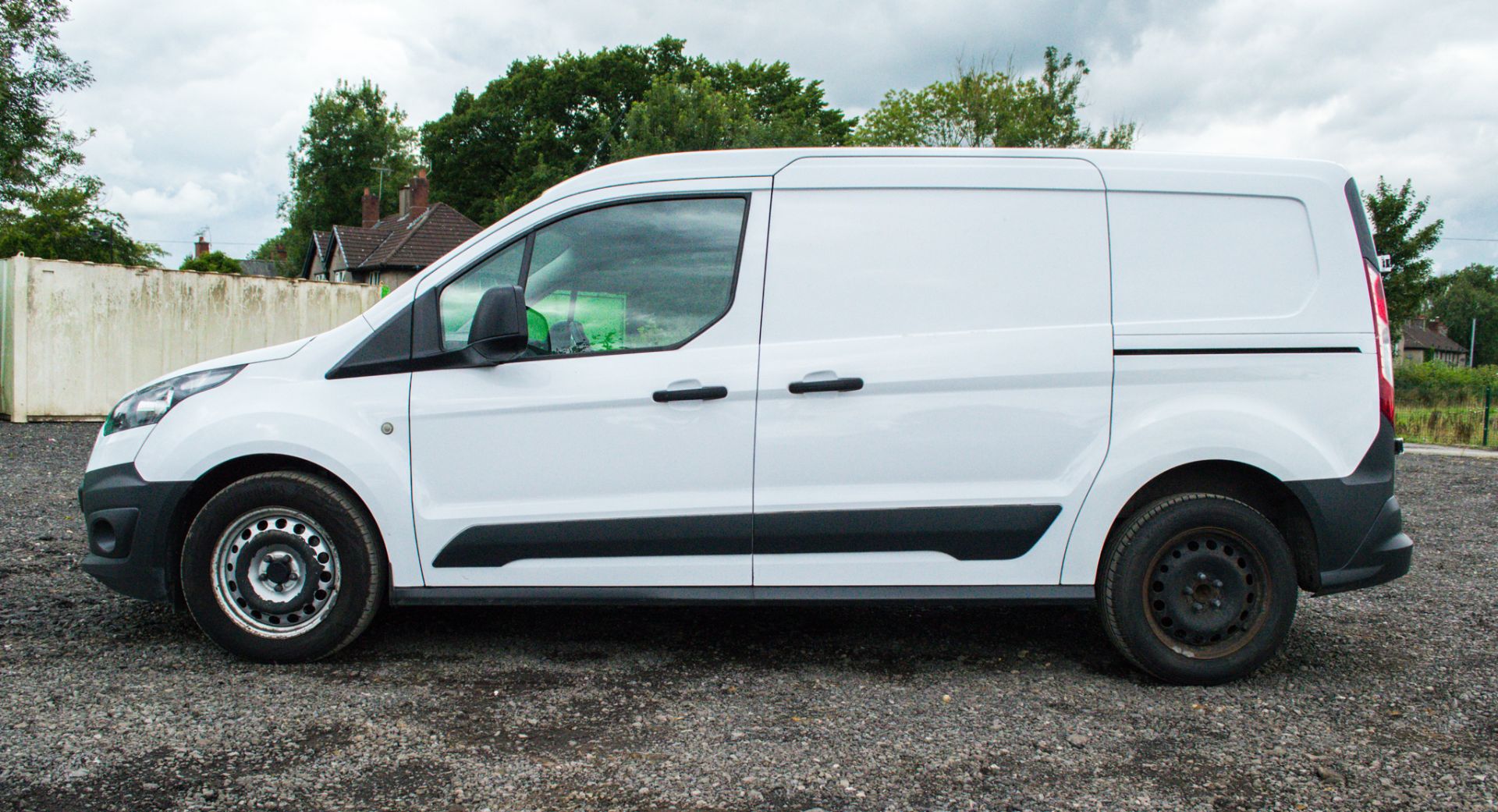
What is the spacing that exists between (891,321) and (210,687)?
281cm

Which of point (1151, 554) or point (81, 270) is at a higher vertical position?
point (81, 270)

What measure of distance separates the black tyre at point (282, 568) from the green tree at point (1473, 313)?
11610cm

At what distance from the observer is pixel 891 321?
3783 millimetres

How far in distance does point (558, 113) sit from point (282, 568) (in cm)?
4778

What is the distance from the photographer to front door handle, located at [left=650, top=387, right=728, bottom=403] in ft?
12.3

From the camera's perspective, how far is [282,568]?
389 cm

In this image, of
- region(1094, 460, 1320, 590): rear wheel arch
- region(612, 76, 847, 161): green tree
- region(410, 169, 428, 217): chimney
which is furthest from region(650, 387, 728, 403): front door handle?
region(410, 169, 428, 217): chimney

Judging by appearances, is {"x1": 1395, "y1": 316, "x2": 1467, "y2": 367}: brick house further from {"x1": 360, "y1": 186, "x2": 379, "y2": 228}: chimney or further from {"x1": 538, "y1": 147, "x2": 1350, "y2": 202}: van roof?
{"x1": 538, "y1": 147, "x2": 1350, "y2": 202}: van roof

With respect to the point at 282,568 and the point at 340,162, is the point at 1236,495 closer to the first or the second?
the point at 282,568

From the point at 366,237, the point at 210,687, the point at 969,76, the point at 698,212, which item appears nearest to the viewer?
the point at 210,687

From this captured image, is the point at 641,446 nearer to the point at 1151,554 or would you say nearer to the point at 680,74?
the point at 1151,554

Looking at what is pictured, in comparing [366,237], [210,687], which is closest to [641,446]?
[210,687]

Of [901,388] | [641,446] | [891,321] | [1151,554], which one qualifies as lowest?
[1151,554]

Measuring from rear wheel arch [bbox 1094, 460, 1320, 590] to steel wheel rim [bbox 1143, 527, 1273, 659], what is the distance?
0.17m
